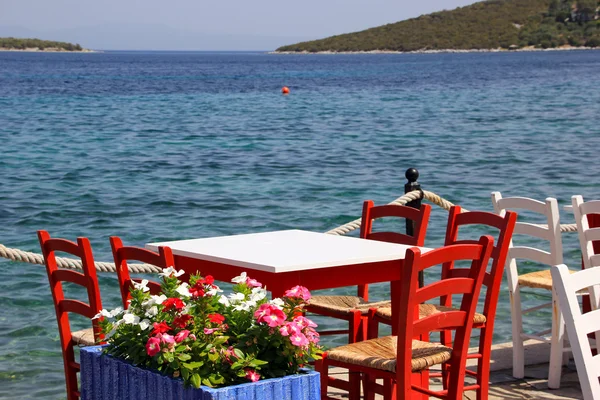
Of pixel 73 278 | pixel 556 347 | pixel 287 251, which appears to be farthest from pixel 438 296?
pixel 73 278

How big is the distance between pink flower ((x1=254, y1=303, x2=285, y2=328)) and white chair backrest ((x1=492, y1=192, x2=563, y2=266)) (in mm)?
2152

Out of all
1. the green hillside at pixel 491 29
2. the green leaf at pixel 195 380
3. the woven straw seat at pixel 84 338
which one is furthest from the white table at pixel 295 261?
the green hillside at pixel 491 29

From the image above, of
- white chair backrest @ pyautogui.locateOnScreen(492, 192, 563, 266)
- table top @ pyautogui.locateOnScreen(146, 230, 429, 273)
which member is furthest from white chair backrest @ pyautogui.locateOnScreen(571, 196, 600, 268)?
table top @ pyautogui.locateOnScreen(146, 230, 429, 273)

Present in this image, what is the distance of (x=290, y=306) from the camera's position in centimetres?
328

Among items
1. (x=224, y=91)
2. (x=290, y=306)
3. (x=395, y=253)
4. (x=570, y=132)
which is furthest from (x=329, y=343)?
(x=224, y=91)

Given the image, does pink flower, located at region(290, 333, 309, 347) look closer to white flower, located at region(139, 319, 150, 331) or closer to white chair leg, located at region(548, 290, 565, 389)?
white flower, located at region(139, 319, 150, 331)

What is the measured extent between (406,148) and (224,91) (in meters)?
31.6

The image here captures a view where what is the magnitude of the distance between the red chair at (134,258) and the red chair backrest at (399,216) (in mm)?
1655

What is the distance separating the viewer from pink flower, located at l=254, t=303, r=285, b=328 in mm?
3117

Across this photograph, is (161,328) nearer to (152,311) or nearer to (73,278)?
(152,311)

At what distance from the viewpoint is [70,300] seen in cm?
459

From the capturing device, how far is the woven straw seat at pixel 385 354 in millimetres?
4031

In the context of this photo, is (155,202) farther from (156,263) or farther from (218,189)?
(156,263)

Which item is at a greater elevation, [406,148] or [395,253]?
[395,253]
